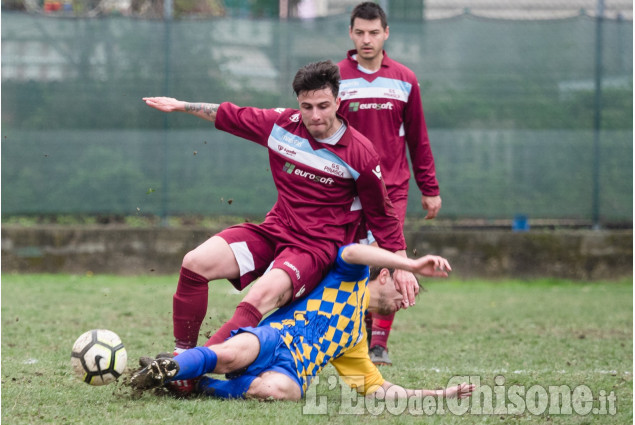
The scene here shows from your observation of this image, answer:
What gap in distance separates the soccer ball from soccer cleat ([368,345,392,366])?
2069 mm

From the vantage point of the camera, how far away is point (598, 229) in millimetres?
10062

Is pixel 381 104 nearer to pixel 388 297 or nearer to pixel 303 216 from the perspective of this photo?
pixel 388 297

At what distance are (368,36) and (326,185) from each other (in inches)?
59.0

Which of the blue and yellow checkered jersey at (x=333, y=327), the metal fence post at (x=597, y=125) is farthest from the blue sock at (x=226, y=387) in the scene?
the metal fence post at (x=597, y=125)

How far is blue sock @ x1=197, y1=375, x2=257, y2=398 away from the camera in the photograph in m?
4.19

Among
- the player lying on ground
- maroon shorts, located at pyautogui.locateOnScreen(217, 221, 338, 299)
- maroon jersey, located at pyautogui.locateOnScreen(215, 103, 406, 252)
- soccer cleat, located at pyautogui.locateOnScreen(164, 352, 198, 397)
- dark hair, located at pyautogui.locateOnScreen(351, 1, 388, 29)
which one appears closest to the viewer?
the player lying on ground

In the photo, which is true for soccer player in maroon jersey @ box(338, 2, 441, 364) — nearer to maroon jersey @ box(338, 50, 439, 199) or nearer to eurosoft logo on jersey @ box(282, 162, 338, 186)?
maroon jersey @ box(338, 50, 439, 199)

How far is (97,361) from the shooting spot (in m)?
3.94

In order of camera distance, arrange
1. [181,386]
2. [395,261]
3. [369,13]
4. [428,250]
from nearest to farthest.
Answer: [395,261], [181,386], [369,13], [428,250]

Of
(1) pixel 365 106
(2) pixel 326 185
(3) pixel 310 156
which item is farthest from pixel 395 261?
(1) pixel 365 106

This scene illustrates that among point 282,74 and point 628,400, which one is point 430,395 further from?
point 282,74

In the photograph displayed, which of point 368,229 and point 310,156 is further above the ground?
point 310,156

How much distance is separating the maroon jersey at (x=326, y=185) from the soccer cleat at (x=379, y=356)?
1104mm

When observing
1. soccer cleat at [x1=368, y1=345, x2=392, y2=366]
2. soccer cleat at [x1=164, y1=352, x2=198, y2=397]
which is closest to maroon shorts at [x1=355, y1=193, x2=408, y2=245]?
soccer cleat at [x1=368, y1=345, x2=392, y2=366]
